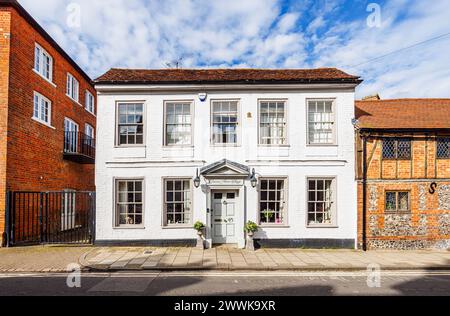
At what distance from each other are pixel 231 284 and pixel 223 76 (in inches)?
330

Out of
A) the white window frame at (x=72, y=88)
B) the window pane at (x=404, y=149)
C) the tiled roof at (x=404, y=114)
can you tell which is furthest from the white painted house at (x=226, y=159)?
the white window frame at (x=72, y=88)

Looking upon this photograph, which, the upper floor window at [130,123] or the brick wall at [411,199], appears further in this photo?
the upper floor window at [130,123]

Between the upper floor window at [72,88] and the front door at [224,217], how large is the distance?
12139 mm

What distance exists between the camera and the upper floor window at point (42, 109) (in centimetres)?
1321

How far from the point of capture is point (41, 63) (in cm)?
1358

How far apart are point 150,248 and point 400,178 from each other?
1059 cm

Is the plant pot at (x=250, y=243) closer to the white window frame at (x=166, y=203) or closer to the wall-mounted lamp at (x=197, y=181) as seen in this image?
the white window frame at (x=166, y=203)

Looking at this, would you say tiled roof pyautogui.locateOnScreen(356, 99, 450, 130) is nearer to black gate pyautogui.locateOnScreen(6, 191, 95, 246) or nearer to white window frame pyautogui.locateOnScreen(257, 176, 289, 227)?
white window frame pyautogui.locateOnScreen(257, 176, 289, 227)

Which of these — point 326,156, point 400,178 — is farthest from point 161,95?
point 400,178

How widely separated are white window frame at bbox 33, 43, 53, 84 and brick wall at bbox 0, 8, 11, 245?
5.63 feet

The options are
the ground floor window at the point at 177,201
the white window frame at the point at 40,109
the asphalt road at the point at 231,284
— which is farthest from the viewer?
the white window frame at the point at 40,109

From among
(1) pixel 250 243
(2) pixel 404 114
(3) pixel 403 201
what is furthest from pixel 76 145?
(2) pixel 404 114

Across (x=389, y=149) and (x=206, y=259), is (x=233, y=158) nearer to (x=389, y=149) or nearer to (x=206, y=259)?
(x=206, y=259)

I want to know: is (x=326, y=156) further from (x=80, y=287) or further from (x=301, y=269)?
(x=80, y=287)
